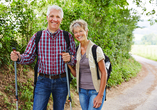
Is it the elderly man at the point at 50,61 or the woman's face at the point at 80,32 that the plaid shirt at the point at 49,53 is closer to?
the elderly man at the point at 50,61

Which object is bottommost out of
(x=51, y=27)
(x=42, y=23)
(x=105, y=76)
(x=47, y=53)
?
(x=105, y=76)

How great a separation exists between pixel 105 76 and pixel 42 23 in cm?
331

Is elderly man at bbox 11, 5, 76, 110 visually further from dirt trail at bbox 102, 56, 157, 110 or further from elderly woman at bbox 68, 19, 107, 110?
dirt trail at bbox 102, 56, 157, 110

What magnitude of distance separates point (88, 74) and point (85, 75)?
0.05 meters

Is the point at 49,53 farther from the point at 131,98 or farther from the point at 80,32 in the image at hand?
the point at 131,98

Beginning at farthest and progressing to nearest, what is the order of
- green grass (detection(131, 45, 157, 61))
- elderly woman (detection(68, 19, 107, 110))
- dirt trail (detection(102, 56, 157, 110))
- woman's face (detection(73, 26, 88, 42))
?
green grass (detection(131, 45, 157, 61)), dirt trail (detection(102, 56, 157, 110)), woman's face (detection(73, 26, 88, 42)), elderly woman (detection(68, 19, 107, 110))

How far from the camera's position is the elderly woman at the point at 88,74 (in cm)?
225

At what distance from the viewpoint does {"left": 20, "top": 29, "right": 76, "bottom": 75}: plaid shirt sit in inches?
96.5

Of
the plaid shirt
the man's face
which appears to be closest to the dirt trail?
the plaid shirt

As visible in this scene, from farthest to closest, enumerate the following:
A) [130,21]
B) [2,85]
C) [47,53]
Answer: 1. [130,21]
2. [2,85]
3. [47,53]

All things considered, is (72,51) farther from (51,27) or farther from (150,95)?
A: (150,95)

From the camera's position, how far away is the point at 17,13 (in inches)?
155

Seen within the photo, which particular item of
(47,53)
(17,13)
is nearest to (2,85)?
(17,13)

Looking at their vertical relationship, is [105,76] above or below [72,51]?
below
